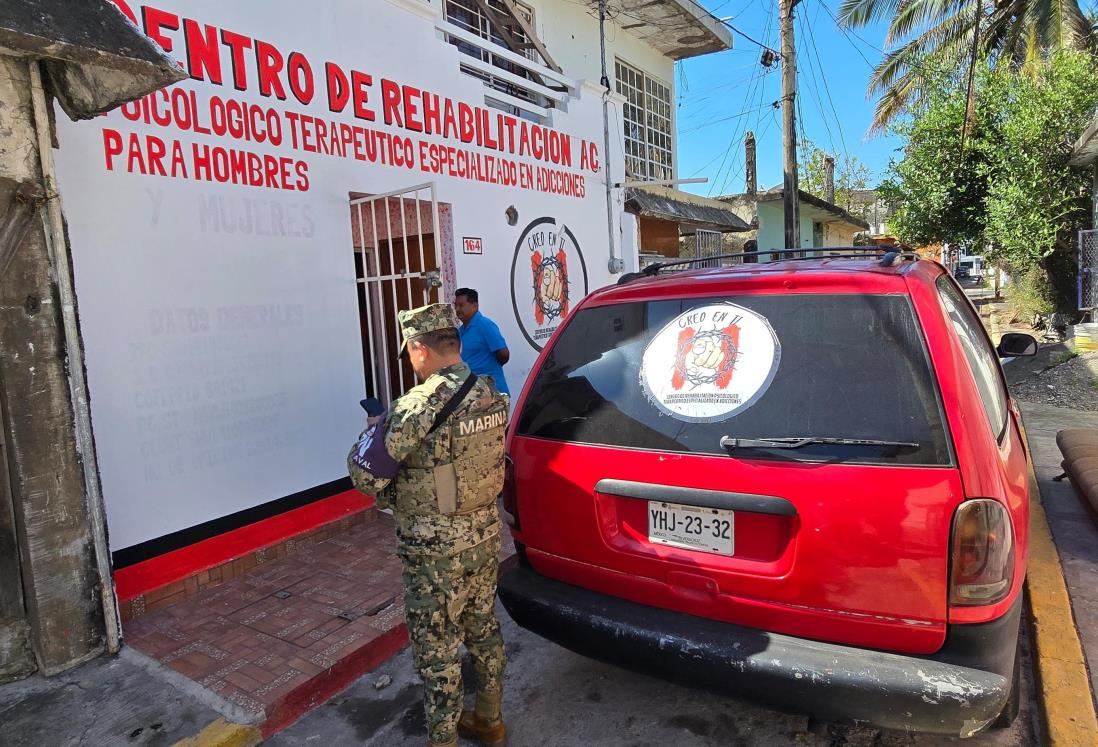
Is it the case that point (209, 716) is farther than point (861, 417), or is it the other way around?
point (209, 716)

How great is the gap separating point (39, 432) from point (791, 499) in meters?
2.99

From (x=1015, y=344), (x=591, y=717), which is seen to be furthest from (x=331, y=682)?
(x=1015, y=344)

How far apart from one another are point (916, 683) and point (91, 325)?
3699 mm

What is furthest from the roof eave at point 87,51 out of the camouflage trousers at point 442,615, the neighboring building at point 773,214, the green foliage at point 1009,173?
the green foliage at point 1009,173

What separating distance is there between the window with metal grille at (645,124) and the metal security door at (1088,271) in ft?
22.4

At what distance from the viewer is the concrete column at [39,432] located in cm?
278

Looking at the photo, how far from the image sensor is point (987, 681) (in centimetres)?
177

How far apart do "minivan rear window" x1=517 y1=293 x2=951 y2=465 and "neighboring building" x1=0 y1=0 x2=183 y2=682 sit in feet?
6.76

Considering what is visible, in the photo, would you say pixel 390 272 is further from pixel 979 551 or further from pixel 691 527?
pixel 979 551

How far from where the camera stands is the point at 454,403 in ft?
7.23

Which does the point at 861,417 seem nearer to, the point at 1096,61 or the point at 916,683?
the point at 916,683

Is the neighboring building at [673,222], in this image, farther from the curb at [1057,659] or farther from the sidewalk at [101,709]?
the sidewalk at [101,709]

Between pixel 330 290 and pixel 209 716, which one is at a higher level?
pixel 330 290

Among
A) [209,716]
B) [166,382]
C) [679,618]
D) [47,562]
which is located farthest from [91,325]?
[679,618]
